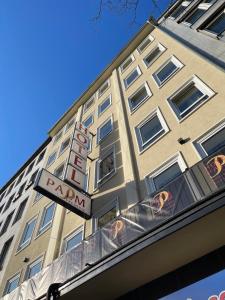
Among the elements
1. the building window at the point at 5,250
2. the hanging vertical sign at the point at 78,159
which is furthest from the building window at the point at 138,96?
the building window at the point at 5,250

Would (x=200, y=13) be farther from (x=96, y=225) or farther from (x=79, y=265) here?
(x=79, y=265)

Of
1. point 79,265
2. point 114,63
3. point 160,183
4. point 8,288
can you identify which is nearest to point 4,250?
point 8,288

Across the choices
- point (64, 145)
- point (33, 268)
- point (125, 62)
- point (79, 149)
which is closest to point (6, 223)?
point (64, 145)

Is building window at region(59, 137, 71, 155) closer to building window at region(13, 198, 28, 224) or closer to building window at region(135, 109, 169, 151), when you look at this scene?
building window at region(13, 198, 28, 224)

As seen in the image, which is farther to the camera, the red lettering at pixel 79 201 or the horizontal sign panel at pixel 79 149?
the horizontal sign panel at pixel 79 149

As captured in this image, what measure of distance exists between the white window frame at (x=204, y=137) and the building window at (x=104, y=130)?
7115 millimetres

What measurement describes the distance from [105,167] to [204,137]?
575 cm

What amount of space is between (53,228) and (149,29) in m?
17.5

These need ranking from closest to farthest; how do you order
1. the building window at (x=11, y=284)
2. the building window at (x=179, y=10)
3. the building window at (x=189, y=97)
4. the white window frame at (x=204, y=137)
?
the white window frame at (x=204, y=137)
the building window at (x=189, y=97)
the building window at (x=11, y=284)
the building window at (x=179, y=10)

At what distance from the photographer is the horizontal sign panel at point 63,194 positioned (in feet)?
34.7

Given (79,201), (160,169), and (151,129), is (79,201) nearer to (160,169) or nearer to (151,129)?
(160,169)

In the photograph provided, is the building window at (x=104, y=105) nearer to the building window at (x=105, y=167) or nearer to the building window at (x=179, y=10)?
the building window at (x=105, y=167)

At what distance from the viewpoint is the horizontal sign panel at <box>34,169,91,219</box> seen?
1057 centimetres

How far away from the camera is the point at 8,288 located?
13297 mm
